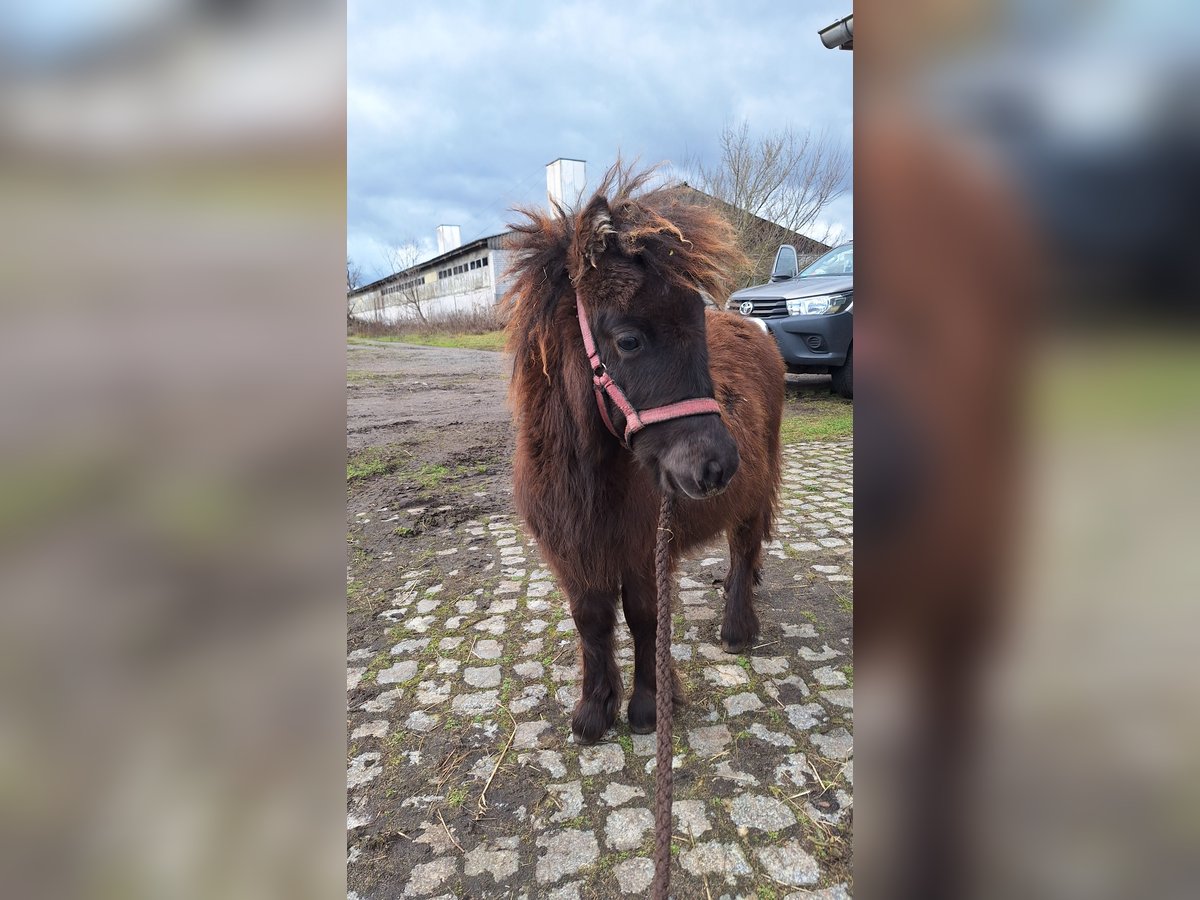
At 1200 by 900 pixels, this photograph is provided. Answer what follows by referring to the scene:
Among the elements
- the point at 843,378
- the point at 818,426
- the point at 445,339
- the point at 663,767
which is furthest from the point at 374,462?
the point at 445,339

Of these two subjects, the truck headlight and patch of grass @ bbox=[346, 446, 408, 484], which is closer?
patch of grass @ bbox=[346, 446, 408, 484]

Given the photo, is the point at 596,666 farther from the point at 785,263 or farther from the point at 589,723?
the point at 785,263

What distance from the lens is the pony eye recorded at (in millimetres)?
2158

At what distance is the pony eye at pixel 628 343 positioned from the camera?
216cm

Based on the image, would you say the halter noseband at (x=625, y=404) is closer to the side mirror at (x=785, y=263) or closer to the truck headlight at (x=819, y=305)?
the truck headlight at (x=819, y=305)

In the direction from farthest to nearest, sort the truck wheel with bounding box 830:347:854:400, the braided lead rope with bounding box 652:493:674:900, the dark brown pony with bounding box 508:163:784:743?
the truck wheel with bounding box 830:347:854:400
the dark brown pony with bounding box 508:163:784:743
the braided lead rope with bounding box 652:493:674:900

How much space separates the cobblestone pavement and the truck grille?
200 inches

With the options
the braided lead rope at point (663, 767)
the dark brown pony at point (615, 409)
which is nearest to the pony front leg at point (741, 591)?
the dark brown pony at point (615, 409)

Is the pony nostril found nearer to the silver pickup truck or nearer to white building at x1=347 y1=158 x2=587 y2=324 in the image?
the silver pickup truck

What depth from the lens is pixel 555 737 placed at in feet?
9.60
